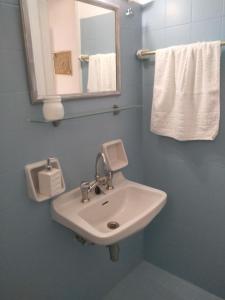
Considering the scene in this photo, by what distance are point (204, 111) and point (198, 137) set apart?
16 centimetres

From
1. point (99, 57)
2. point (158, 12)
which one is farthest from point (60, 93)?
point (158, 12)

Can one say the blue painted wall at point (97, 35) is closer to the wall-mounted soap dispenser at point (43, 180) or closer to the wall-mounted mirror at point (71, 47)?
the wall-mounted mirror at point (71, 47)

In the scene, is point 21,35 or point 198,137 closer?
point 21,35

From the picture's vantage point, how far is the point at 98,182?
147 centimetres

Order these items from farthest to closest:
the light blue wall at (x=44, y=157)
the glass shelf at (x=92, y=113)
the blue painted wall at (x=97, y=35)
→ the blue painted wall at (x=97, y=35) < the glass shelf at (x=92, y=113) < the light blue wall at (x=44, y=157)

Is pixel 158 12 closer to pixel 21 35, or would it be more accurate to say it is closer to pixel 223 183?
pixel 21 35

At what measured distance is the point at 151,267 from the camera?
6.63ft

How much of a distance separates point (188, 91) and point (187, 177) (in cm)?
57

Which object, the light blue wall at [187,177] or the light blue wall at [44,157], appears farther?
the light blue wall at [187,177]

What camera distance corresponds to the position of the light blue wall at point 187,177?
1.43 metres

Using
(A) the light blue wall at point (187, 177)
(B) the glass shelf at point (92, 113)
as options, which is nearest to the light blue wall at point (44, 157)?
(B) the glass shelf at point (92, 113)

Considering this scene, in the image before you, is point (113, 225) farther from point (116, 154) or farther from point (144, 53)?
point (144, 53)

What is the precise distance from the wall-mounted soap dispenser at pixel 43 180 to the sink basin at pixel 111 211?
14 cm

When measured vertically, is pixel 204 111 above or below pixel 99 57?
below
